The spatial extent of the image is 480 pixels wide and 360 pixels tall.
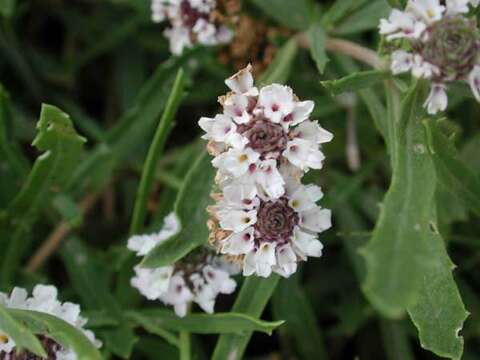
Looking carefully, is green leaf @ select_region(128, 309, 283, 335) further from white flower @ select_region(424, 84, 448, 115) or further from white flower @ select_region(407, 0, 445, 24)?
white flower @ select_region(407, 0, 445, 24)

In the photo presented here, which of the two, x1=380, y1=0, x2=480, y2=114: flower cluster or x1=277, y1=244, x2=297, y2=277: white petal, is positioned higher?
x1=380, y1=0, x2=480, y2=114: flower cluster

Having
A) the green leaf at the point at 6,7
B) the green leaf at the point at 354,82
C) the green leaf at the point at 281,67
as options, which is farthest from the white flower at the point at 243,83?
the green leaf at the point at 6,7

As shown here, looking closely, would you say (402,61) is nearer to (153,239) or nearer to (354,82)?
(354,82)

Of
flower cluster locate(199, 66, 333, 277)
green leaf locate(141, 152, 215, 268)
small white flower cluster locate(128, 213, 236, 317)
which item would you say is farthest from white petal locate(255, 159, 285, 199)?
small white flower cluster locate(128, 213, 236, 317)

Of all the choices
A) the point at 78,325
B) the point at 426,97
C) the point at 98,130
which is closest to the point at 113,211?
the point at 98,130

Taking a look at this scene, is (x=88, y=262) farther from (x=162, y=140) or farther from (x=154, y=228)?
(x=162, y=140)

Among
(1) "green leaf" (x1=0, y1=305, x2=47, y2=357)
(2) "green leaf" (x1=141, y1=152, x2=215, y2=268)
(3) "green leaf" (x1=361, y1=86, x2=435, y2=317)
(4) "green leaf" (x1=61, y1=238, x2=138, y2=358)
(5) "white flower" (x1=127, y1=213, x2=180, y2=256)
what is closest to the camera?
(3) "green leaf" (x1=361, y1=86, x2=435, y2=317)

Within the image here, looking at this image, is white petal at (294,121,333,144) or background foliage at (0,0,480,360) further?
background foliage at (0,0,480,360)

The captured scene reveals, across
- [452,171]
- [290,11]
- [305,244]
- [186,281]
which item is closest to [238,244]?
[305,244]
